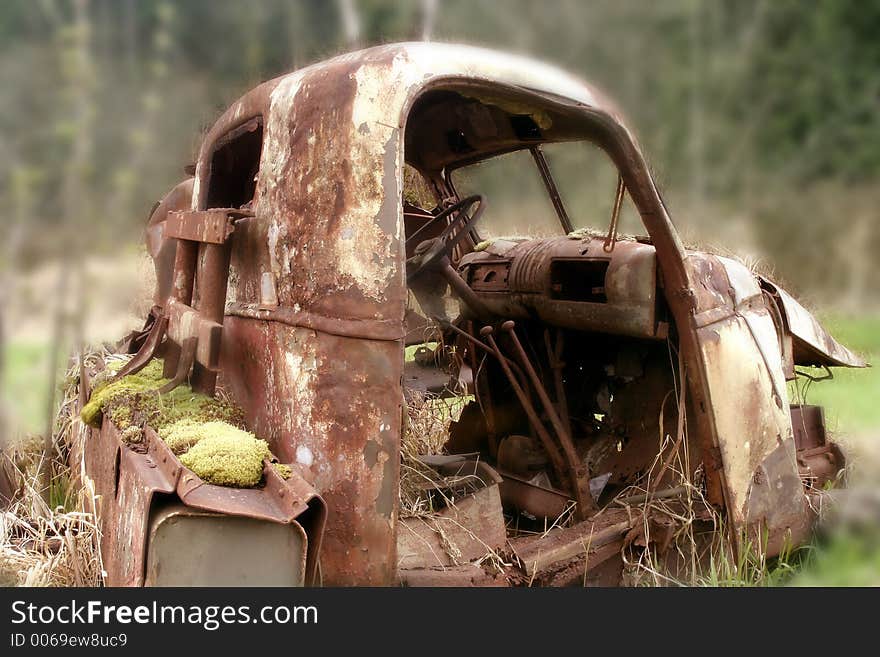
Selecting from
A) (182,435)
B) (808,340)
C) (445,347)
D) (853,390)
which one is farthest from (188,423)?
(853,390)

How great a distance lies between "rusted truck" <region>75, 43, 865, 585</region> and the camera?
7.47 feet

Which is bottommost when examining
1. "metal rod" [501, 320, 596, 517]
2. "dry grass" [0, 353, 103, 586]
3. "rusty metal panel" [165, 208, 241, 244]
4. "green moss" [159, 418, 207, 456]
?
"dry grass" [0, 353, 103, 586]

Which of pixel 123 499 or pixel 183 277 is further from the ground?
pixel 183 277

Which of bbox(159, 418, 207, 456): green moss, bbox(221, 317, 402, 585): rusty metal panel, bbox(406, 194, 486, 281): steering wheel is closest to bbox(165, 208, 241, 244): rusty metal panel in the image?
bbox(221, 317, 402, 585): rusty metal panel

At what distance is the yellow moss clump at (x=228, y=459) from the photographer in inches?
84.7

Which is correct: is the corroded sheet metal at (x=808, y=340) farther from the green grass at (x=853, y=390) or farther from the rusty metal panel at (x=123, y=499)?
the rusty metal panel at (x=123, y=499)

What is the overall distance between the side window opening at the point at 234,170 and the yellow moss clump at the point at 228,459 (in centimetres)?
128

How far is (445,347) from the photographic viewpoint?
4625 mm

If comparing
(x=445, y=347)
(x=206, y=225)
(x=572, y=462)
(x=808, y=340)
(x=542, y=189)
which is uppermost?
(x=542, y=189)

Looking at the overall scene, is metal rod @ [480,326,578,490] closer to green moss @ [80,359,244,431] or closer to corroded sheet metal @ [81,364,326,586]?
green moss @ [80,359,244,431]

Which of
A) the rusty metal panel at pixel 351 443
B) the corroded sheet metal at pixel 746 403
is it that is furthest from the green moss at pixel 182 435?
the corroded sheet metal at pixel 746 403

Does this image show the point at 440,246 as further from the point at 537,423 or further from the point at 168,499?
the point at 168,499

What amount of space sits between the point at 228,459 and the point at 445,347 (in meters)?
2.52

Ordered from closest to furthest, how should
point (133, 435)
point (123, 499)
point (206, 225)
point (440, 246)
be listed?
point (123, 499)
point (133, 435)
point (206, 225)
point (440, 246)
